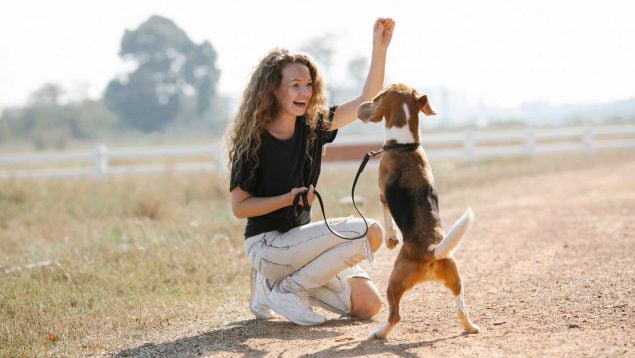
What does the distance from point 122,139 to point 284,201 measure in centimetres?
6059

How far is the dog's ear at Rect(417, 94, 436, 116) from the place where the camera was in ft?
16.4

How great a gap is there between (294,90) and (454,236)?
5.61 feet

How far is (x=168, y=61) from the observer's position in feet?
241

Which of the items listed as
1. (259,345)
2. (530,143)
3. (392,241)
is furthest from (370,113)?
(530,143)

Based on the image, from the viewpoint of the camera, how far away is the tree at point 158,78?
234ft

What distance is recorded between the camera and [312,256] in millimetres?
5801

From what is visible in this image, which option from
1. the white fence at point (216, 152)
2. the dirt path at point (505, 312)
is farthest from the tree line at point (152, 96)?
the dirt path at point (505, 312)

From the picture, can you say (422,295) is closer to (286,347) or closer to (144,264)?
(286,347)

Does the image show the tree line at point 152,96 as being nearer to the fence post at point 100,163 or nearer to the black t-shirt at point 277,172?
the fence post at point 100,163

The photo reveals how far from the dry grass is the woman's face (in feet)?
5.64

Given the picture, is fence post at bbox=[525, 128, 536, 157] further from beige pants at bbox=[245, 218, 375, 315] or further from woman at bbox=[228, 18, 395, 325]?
beige pants at bbox=[245, 218, 375, 315]

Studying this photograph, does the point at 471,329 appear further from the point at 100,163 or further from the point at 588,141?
the point at 588,141

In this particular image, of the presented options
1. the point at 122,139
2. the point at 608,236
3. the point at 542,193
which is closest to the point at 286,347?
the point at 608,236

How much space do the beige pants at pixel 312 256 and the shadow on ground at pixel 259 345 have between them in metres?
0.27
